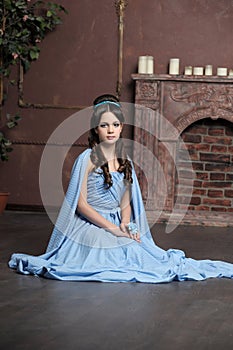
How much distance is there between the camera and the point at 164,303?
10.4 ft

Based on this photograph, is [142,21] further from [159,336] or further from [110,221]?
[159,336]

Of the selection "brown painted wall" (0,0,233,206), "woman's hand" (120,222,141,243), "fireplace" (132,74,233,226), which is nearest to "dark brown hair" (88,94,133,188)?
"woman's hand" (120,222,141,243)

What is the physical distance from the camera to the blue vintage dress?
359cm

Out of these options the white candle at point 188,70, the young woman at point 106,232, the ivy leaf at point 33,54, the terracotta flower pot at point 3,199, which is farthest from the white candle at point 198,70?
the young woman at point 106,232

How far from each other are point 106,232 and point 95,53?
111 inches

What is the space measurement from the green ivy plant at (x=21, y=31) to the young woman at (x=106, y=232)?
2287 mm

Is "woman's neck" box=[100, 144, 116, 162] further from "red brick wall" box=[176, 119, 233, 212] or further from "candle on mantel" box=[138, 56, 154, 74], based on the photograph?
"red brick wall" box=[176, 119, 233, 212]

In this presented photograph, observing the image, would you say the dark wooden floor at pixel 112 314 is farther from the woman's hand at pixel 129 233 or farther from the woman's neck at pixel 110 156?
the woman's neck at pixel 110 156

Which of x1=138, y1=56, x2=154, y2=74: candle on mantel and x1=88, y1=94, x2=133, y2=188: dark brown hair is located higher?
x1=138, y1=56, x2=154, y2=74: candle on mantel

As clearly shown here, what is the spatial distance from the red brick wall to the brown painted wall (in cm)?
58

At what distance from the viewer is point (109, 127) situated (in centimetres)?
373

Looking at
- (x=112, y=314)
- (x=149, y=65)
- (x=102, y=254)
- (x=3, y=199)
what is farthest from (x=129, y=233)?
(x=149, y=65)

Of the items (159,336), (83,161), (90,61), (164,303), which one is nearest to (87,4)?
(90,61)

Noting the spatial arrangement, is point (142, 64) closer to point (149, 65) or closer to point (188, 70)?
point (149, 65)
